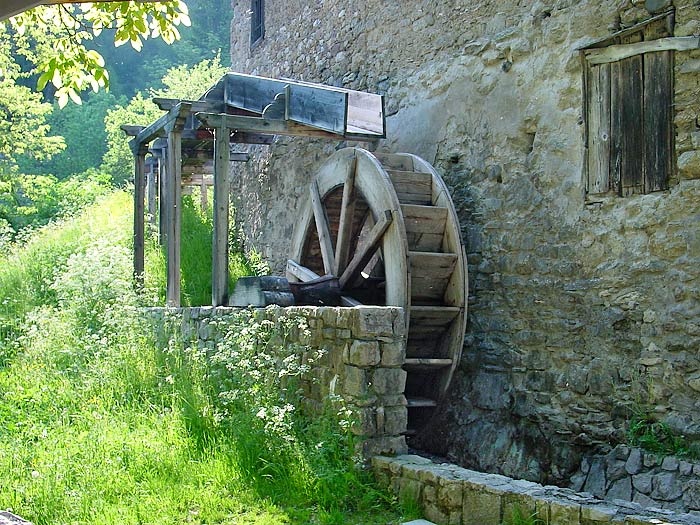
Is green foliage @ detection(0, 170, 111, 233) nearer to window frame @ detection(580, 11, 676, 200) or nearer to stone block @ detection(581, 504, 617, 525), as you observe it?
window frame @ detection(580, 11, 676, 200)

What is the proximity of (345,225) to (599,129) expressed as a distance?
257cm

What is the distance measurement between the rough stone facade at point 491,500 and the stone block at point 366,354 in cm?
56

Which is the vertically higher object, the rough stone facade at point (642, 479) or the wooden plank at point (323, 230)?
the wooden plank at point (323, 230)

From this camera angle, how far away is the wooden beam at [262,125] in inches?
295

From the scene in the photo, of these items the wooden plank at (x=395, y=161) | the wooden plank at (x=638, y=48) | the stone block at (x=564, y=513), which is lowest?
the stone block at (x=564, y=513)

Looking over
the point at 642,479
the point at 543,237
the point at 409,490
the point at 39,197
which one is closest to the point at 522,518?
the point at 409,490

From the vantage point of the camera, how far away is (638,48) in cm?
547

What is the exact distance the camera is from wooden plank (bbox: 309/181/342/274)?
7762mm

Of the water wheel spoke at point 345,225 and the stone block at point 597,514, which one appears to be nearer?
the stone block at point 597,514

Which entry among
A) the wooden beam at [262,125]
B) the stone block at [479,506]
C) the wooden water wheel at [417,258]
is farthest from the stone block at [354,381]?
the wooden beam at [262,125]

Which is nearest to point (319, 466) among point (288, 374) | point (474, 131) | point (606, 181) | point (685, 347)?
point (288, 374)

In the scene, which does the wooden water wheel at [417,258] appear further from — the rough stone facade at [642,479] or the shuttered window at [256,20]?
the shuttered window at [256,20]

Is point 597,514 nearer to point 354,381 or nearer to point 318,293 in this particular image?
point 354,381

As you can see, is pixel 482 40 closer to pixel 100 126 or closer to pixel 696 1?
pixel 696 1
